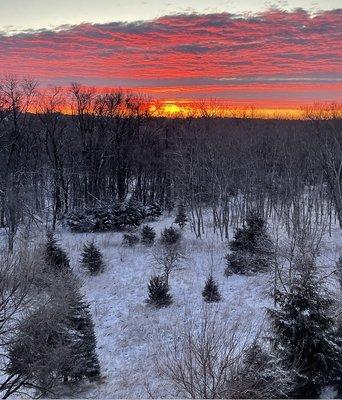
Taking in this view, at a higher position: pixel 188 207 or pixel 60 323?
pixel 60 323

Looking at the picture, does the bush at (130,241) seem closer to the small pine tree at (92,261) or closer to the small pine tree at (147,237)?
the small pine tree at (147,237)

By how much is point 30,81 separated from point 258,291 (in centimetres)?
3038

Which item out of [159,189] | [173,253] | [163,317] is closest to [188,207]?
[159,189]

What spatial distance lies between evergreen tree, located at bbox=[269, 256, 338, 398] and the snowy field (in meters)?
2.38

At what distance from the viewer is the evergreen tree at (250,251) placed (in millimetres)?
26859

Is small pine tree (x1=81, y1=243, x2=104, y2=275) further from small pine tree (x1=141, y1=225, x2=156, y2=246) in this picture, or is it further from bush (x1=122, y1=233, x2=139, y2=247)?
small pine tree (x1=141, y1=225, x2=156, y2=246)

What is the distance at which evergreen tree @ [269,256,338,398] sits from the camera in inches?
511

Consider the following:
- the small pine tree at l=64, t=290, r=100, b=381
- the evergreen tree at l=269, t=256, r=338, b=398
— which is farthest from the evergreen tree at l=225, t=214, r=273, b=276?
the evergreen tree at l=269, t=256, r=338, b=398

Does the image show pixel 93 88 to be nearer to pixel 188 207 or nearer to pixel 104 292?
pixel 188 207

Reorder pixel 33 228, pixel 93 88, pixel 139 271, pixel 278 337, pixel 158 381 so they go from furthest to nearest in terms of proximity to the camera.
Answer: pixel 93 88 → pixel 33 228 → pixel 139 271 → pixel 158 381 → pixel 278 337

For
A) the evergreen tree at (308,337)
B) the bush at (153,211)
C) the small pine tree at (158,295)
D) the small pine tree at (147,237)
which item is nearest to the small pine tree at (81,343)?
the small pine tree at (158,295)

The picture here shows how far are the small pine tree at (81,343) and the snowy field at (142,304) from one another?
62 cm

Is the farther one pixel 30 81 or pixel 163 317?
pixel 30 81

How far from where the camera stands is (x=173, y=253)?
26234 mm
